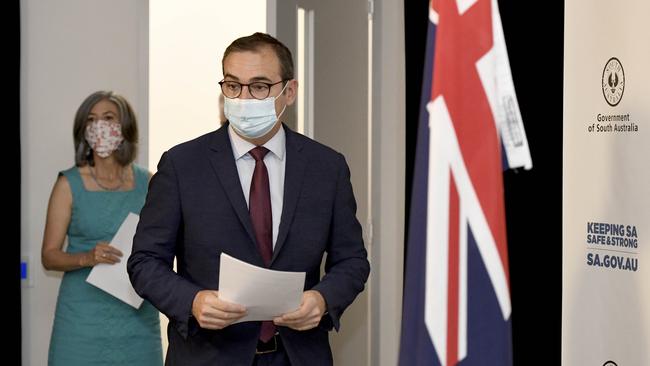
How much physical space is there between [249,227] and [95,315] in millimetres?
1796

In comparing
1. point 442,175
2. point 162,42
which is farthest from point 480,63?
point 162,42

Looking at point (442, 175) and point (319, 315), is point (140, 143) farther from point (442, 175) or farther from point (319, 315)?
point (442, 175)

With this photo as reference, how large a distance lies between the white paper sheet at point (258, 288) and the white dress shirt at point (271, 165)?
255 millimetres

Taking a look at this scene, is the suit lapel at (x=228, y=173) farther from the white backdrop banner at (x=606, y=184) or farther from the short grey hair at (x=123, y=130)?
the short grey hair at (x=123, y=130)

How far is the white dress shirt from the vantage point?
2.80 m

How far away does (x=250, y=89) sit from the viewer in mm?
2910

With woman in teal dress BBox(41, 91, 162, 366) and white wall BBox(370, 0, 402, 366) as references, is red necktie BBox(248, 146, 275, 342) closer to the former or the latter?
woman in teal dress BBox(41, 91, 162, 366)

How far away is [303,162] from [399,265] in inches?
109

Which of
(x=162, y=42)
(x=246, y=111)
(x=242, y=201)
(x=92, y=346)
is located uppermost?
(x=162, y=42)

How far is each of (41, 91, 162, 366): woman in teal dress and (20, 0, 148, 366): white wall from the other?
318mm

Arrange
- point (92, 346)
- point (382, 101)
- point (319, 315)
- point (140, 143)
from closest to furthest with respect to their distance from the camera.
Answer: point (319, 315), point (92, 346), point (140, 143), point (382, 101)

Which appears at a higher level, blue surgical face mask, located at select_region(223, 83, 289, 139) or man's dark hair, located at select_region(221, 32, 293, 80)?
man's dark hair, located at select_region(221, 32, 293, 80)

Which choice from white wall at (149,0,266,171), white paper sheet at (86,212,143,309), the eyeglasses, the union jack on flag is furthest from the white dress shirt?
white wall at (149,0,266,171)
